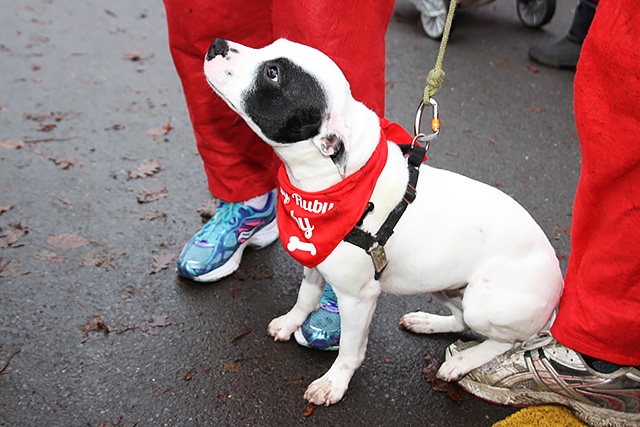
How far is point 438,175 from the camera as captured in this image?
2.46 meters

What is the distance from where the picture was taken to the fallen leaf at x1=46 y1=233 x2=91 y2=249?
3.45 meters

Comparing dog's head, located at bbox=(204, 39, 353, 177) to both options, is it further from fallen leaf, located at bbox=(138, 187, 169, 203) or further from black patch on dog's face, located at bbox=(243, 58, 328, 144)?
fallen leaf, located at bbox=(138, 187, 169, 203)

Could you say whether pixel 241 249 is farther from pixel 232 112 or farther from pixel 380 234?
pixel 380 234

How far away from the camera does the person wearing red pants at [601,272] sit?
2.03 m

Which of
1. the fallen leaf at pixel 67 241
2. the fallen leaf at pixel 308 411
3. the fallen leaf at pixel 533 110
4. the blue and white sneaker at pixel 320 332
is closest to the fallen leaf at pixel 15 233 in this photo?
the fallen leaf at pixel 67 241

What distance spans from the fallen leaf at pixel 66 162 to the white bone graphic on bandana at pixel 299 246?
2434 millimetres

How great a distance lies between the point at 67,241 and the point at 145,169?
0.92 meters

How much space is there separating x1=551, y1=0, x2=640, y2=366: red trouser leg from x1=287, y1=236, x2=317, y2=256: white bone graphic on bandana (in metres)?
1.11

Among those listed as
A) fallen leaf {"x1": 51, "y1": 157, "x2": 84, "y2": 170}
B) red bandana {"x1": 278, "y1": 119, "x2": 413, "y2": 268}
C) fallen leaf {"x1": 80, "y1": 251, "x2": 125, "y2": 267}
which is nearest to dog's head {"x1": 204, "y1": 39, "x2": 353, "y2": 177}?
red bandana {"x1": 278, "y1": 119, "x2": 413, "y2": 268}

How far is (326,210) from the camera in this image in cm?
229


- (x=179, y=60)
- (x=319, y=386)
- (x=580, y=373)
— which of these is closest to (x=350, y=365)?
(x=319, y=386)

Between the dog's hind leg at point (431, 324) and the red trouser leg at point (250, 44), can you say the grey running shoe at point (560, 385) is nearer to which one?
the dog's hind leg at point (431, 324)

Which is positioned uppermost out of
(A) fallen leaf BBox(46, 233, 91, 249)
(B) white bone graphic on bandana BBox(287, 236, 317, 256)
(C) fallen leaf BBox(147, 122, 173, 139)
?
(B) white bone graphic on bandana BBox(287, 236, 317, 256)

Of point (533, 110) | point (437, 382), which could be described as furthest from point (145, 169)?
point (533, 110)
